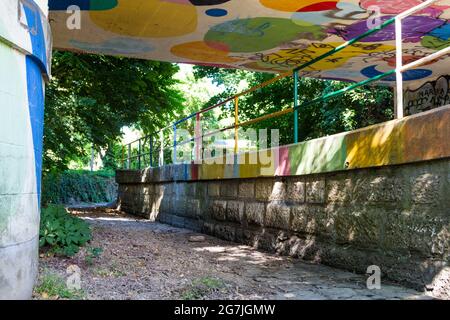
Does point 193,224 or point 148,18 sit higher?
point 148,18

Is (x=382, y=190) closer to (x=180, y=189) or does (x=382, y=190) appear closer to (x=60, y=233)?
(x=60, y=233)

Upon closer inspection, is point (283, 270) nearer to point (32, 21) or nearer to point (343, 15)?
point (32, 21)

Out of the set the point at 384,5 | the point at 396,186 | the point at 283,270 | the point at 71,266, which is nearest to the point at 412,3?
the point at 384,5

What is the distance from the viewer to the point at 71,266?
175 inches

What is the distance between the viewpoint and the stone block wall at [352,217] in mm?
3734

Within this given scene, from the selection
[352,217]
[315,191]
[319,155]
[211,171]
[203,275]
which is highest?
[319,155]

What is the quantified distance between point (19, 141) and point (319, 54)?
271 inches

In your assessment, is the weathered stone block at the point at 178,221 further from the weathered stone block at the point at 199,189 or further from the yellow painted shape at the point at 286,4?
the yellow painted shape at the point at 286,4

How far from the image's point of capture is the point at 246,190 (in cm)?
691

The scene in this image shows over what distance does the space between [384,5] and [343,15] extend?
62cm

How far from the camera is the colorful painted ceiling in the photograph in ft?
21.5

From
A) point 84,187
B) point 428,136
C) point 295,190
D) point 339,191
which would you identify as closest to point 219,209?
point 295,190

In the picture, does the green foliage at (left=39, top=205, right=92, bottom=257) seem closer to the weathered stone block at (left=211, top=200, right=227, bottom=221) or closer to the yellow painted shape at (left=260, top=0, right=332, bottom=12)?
the weathered stone block at (left=211, top=200, right=227, bottom=221)

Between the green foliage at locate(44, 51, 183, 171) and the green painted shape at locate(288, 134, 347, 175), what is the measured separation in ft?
14.1
